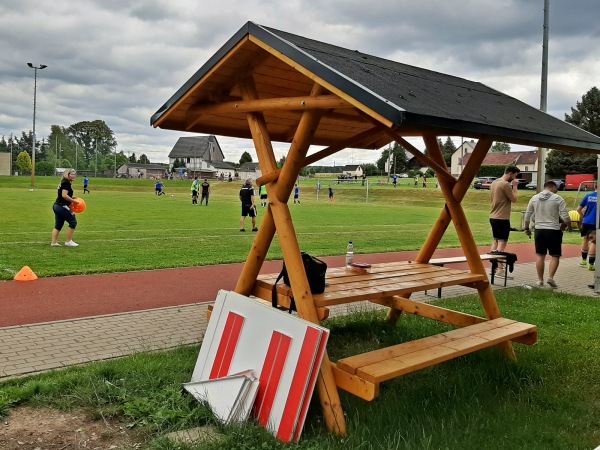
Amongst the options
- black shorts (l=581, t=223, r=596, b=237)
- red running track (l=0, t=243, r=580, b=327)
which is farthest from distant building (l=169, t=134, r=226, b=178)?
red running track (l=0, t=243, r=580, b=327)

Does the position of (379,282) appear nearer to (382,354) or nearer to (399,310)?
(382,354)

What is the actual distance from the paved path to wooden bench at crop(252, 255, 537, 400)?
1607 mm

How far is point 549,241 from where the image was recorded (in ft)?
30.1

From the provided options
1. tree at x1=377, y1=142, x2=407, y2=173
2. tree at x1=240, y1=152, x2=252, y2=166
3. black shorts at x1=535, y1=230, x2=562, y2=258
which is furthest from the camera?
tree at x1=240, y1=152, x2=252, y2=166

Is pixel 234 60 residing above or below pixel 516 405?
above

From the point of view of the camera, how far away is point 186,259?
1141cm

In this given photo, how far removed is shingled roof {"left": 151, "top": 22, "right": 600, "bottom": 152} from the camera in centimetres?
338

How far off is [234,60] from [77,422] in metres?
3.12

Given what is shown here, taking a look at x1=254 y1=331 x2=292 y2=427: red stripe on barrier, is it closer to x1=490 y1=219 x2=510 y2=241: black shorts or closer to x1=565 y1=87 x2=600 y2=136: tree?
x1=490 y1=219 x2=510 y2=241: black shorts

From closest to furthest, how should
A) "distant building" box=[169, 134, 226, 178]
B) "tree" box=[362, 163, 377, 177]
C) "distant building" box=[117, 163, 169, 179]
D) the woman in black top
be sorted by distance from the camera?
the woman in black top → "tree" box=[362, 163, 377, 177] → "distant building" box=[117, 163, 169, 179] → "distant building" box=[169, 134, 226, 178]

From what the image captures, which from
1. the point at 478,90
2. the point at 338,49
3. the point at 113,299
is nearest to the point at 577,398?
the point at 478,90

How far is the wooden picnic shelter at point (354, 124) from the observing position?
11.6 feet

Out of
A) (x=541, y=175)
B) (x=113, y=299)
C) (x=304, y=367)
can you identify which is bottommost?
(x=113, y=299)

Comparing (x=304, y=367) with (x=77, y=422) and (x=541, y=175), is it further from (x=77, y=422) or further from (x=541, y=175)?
(x=541, y=175)
